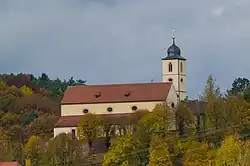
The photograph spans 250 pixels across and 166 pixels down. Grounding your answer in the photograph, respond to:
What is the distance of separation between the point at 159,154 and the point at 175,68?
34478 mm

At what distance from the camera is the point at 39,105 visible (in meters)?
105

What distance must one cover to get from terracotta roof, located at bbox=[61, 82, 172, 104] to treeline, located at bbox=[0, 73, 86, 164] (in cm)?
333

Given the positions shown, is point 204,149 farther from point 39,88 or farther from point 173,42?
point 39,88

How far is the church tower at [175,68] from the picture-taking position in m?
102

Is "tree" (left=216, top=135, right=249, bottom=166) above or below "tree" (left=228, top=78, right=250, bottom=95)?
below

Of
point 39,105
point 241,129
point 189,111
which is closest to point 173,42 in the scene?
point 39,105

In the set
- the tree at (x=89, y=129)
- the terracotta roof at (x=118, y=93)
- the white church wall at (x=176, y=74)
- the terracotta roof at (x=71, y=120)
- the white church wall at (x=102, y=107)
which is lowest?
the tree at (x=89, y=129)

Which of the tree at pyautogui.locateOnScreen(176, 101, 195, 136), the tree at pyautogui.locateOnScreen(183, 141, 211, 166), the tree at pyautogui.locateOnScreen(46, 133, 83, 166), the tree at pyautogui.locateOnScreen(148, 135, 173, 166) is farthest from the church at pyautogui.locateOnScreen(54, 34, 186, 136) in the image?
the tree at pyautogui.locateOnScreen(183, 141, 211, 166)

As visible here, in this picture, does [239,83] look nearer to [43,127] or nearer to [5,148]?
[43,127]

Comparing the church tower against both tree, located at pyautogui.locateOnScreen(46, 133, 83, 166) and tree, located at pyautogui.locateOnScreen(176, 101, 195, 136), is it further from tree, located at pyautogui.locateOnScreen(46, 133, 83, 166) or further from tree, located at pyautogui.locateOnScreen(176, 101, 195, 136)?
tree, located at pyautogui.locateOnScreen(46, 133, 83, 166)

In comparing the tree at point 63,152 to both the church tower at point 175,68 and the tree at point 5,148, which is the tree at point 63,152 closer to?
the tree at point 5,148

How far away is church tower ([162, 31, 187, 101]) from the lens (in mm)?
101625

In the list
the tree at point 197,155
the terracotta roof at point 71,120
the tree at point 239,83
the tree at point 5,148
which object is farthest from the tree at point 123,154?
the tree at point 239,83

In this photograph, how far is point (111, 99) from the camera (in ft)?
301
